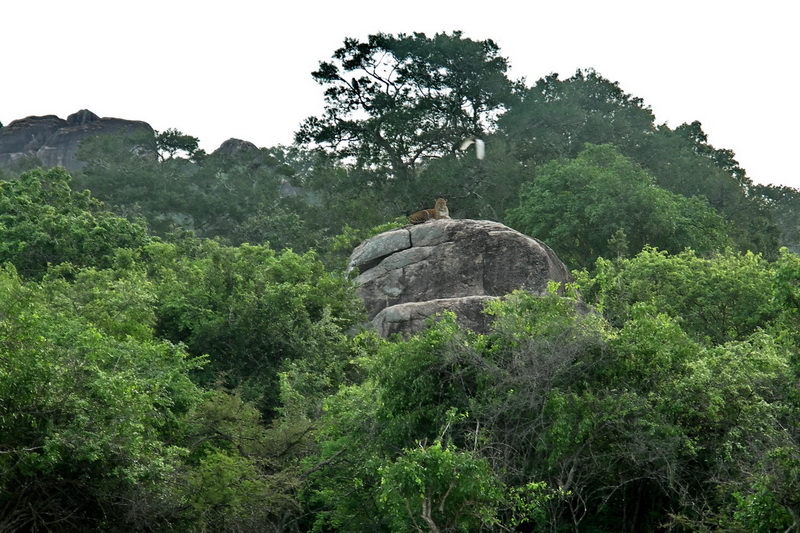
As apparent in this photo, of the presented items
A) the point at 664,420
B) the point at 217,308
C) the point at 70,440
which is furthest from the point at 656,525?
the point at 217,308

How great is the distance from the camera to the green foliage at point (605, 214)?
41.7m

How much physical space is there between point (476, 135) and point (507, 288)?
25343mm

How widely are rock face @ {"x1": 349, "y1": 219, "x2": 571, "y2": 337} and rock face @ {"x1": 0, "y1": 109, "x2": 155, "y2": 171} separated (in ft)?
184

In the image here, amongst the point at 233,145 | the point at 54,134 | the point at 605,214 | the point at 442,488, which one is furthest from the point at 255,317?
the point at 54,134

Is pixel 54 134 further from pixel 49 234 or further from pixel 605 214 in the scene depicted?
pixel 605 214

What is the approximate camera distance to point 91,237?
35.2 m

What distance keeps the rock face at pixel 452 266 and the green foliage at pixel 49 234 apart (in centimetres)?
920

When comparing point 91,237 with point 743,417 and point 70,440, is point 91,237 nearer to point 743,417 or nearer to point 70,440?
point 70,440

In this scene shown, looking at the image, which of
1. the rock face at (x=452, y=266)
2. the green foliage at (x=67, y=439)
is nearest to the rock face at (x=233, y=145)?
the rock face at (x=452, y=266)

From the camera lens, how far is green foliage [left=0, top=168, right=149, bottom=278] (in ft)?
112

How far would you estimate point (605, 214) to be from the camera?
138 ft

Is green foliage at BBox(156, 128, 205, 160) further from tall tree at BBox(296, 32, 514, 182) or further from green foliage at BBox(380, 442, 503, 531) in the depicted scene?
green foliage at BBox(380, 442, 503, 531)

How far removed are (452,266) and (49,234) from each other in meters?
13.9

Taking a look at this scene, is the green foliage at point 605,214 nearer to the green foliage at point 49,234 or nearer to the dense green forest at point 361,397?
the dense green forest at point 361,397
